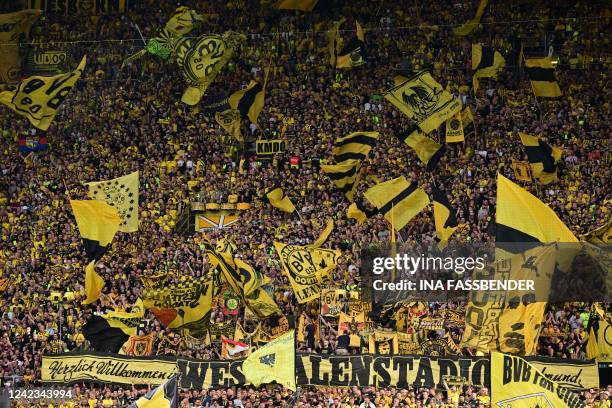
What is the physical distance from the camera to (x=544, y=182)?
28.6 metres

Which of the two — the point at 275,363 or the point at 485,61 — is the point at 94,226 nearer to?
the point at 275,363

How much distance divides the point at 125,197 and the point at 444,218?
8811mm

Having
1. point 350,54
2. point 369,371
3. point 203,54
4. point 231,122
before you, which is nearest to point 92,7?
point 203,54

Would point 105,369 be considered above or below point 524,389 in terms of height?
above

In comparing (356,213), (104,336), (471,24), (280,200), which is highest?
(471,24)

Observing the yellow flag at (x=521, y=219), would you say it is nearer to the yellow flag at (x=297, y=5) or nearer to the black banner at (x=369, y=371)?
the black banner at (x=369, y=371)

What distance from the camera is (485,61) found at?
30078 millimetres

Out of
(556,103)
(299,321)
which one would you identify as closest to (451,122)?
(556,103)

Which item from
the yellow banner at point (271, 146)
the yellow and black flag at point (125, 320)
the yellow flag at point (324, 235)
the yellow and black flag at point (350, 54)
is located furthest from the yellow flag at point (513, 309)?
the yellow and black flag at point (350, 54)

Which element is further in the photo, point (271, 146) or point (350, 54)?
point (350, 54)

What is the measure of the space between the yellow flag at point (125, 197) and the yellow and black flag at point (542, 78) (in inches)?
406

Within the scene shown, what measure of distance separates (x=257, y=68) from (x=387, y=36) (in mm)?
3766

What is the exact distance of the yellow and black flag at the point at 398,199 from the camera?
1059 inches

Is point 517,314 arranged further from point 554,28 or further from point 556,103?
point 554,28
